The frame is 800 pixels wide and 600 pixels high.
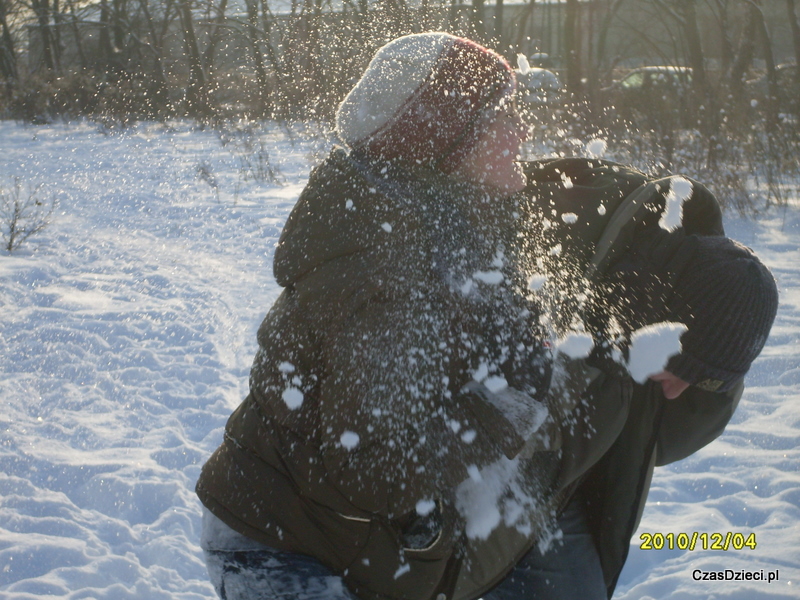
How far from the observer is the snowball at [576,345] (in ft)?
4.75

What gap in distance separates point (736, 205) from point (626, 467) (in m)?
6.08

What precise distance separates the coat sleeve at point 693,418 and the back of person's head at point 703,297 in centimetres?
14

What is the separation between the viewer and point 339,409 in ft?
4.10

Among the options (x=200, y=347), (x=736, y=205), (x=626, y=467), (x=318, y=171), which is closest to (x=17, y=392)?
(x=200, y=347)

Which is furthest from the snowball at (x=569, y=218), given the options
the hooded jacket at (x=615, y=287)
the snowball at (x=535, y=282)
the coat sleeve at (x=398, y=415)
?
the coat sleeve at (x=398, y=415)

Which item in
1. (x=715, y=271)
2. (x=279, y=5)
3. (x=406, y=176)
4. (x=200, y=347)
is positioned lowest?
(x=200, y=347)

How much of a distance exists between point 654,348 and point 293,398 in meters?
0.81

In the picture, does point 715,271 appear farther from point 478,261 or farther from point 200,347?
point 200,347

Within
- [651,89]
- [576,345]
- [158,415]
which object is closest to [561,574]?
[576,345]

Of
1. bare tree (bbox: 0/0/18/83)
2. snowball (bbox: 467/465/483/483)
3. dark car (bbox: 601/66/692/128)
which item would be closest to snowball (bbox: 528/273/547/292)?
snowball (bbox: 467/465/483/483)

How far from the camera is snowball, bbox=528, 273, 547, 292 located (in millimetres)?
1500

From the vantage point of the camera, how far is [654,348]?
1.51m
